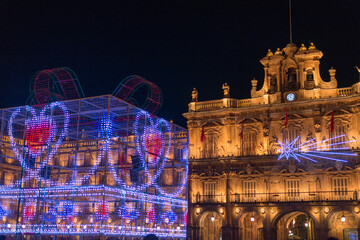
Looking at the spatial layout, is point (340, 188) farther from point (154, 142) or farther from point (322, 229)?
point (154, 142)

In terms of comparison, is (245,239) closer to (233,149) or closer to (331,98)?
(233,149)

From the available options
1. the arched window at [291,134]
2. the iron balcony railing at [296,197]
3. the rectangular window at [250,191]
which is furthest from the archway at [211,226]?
the arched window at [291,134]

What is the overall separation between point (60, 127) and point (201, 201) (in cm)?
1812

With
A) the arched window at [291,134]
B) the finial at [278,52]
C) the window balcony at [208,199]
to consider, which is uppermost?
the finial at [278,52]

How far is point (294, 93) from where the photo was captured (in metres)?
44.9

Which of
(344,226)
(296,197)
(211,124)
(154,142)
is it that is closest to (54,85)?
(154,142)

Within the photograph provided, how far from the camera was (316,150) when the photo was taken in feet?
140

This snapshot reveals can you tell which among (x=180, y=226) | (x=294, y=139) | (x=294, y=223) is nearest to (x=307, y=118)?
(x=294, y=139)

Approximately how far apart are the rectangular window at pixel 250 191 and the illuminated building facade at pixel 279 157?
9 centimetres

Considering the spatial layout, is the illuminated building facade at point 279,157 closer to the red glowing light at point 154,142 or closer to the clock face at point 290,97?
the clock face at point 290,97

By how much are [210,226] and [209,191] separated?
152 inches

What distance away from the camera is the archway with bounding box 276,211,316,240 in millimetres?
44344

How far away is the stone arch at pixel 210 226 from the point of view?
150ft

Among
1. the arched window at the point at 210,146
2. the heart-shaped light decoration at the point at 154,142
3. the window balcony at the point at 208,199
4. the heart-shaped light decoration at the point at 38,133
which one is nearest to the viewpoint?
the heart-shaped light decoration at the point at 38,133
